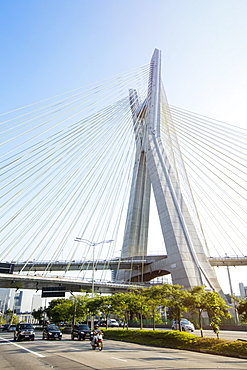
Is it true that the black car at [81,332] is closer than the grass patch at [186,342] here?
No

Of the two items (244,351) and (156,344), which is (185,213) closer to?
(156,344)

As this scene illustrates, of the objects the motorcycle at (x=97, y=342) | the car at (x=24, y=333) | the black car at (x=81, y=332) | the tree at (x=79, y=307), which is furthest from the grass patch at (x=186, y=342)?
the tree at (x=79, y=307)

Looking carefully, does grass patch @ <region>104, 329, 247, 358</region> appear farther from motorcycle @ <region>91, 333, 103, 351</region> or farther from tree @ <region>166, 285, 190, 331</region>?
motorcycle @ <region>91, 333, 103, 351</region>

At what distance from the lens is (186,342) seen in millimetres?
16812

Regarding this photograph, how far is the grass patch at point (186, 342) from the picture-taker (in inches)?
546

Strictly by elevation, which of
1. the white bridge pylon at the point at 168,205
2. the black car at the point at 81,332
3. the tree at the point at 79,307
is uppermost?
the white bridge pylon at the point at 168,205

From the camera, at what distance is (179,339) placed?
57.8ft

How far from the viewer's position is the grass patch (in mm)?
13878

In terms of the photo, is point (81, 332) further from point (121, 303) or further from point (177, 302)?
point (177, 302)

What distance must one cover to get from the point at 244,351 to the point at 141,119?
33540mm

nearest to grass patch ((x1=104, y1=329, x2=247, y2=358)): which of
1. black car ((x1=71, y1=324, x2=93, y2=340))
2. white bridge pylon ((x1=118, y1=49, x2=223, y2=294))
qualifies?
black car ((x1=71, y1=324, x2=93, y2=340))

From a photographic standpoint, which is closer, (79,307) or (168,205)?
(168,205)

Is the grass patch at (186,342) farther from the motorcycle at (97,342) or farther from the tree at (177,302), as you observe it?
the motorcycle at (97,342)

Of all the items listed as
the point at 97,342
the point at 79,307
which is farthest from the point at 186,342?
the point at 79,307
